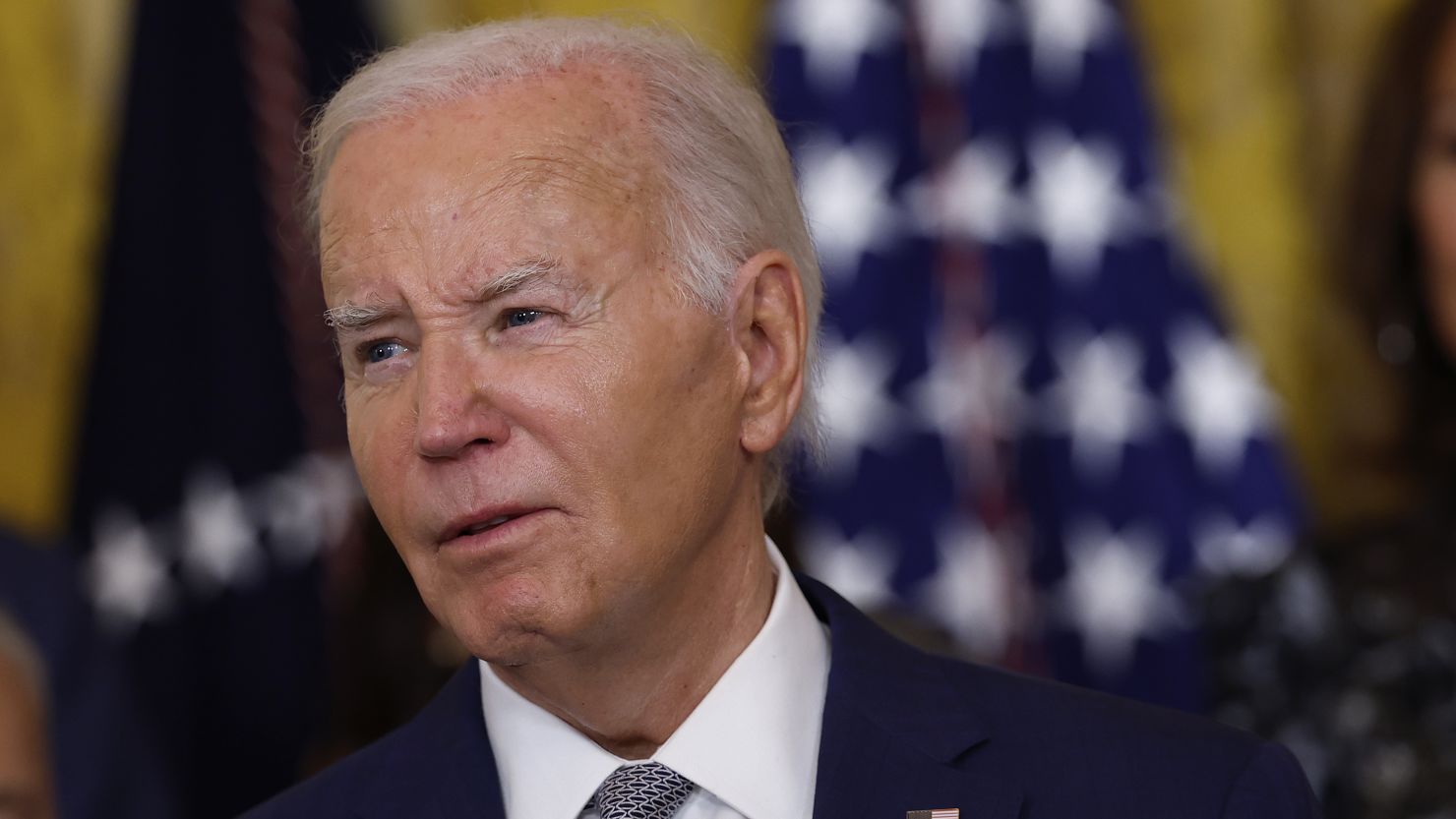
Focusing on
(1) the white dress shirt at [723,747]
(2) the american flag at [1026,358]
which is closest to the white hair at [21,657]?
(1) the white dress shirt at [723,747]

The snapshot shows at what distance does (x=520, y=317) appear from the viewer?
2.10 meters

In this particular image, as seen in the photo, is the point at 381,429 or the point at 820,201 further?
the point at 820,201

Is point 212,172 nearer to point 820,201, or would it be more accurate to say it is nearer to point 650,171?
point 820,201

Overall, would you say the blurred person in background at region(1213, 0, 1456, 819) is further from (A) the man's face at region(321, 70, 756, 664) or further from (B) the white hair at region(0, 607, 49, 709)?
(B) the white hair at region(0, 607, 49, 709)

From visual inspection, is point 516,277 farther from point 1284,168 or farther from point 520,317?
point 1284,168

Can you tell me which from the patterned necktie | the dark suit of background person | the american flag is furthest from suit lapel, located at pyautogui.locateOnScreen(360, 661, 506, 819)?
the american flag

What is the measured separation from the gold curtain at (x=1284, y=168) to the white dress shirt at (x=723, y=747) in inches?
115

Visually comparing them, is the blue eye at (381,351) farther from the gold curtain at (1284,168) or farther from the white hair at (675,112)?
the gold curtain at (1284,168)

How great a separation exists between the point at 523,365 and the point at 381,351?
204 millimetres

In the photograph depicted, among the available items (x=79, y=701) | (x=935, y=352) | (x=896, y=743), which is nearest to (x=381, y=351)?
(x=896, y=743)

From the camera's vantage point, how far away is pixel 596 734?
2.27 meters

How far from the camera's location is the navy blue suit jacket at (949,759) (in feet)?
7.22

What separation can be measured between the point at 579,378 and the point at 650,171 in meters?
0.27

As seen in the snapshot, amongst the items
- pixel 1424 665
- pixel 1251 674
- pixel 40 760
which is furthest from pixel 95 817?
pixel 1424 665
